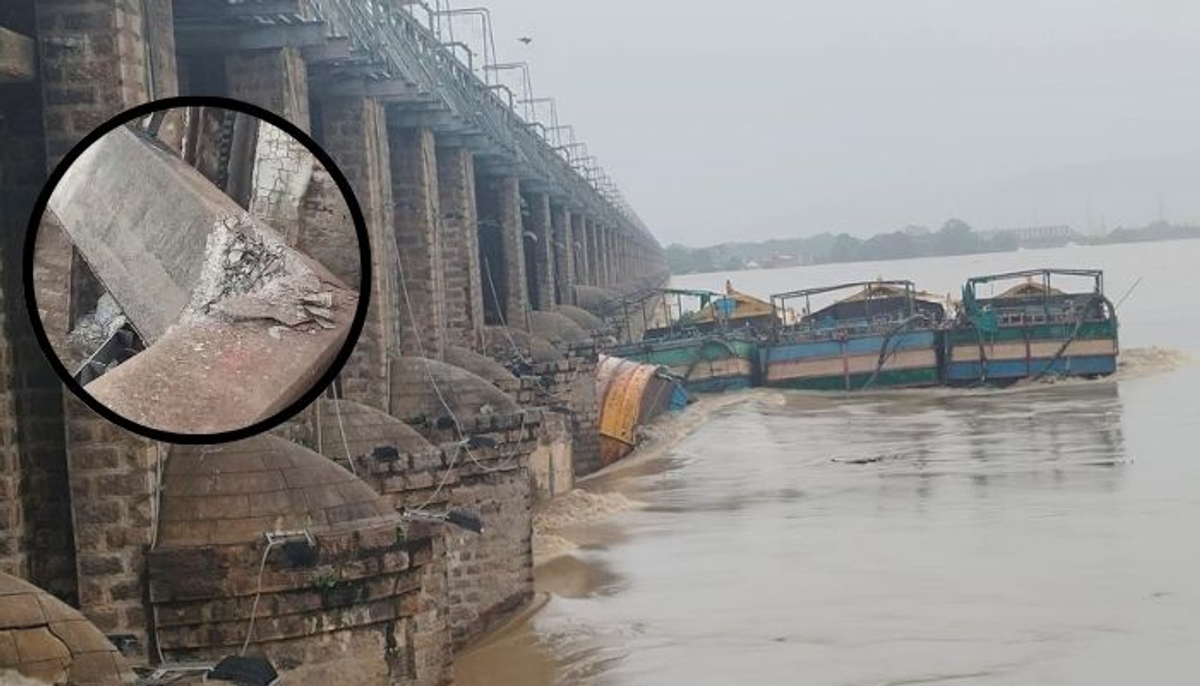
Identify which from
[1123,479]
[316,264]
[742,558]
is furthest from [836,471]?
[316,264]

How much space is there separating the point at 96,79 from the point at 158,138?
5.79 meters

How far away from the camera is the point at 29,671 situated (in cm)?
705

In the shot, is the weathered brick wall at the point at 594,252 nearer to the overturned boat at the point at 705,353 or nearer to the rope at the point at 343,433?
the overturned boat at the point at 705,353

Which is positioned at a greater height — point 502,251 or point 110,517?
point 502,251

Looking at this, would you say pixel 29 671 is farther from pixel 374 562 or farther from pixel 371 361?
pixel 371 361

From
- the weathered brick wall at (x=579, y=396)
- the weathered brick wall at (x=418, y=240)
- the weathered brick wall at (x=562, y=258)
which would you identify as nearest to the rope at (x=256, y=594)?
the weathered brick wall at (x=418, y=240)

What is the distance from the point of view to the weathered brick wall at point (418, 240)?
849 inches

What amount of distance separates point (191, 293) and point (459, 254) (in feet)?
71.4

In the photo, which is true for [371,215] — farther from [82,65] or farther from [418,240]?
[82,65]

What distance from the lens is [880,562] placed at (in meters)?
19.9

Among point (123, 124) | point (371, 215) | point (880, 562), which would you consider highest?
point (371, 215)

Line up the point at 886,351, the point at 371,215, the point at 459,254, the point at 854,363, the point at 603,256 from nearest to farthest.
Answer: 1. the point at 371,215
2. the point at 459,254
3. the point at 886,351
4. the point at 854,363
5. the point at 603,256

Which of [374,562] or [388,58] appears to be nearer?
[374,562]

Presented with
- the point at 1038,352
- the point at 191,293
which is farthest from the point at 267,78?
the point at 1038,352
